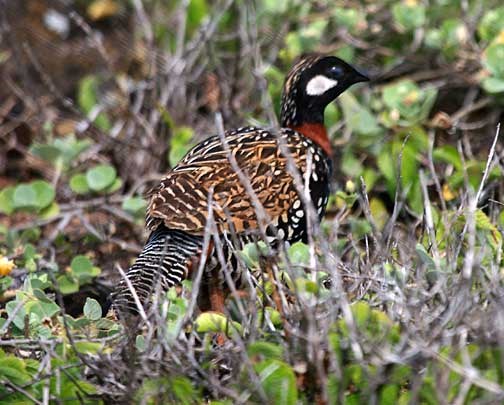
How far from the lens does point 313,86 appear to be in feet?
18.7

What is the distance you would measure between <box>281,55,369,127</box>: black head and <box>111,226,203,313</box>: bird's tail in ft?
3.70

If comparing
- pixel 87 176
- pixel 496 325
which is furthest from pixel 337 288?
pixel 87 176

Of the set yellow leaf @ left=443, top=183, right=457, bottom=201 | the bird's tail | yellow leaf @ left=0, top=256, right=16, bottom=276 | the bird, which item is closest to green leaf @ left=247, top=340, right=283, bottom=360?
the bird

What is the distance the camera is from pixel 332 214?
6398 millimetres

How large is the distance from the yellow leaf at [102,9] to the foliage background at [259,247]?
0.06 feet

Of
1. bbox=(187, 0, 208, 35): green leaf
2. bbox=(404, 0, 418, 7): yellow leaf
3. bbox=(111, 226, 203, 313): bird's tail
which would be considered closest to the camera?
bbox=(111, 226, 203, 313): bird's tail

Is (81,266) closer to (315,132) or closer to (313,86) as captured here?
(315,132)

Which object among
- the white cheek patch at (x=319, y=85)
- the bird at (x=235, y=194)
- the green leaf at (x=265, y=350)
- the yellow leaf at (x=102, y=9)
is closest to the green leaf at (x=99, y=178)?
the bird at (x=235, y=194)

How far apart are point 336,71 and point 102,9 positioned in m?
3.34

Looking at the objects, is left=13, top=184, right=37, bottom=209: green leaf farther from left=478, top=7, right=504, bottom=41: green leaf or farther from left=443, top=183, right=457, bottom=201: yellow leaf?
left=478, top=7, right=504, bottom=41: green leaf

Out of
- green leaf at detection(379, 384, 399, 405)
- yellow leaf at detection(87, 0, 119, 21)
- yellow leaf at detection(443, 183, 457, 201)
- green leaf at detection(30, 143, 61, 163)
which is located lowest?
yellow leaf at detection(443, 183, 457, 201)

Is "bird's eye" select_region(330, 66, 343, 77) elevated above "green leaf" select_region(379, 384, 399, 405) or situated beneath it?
elevated above

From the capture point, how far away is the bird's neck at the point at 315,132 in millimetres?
5584

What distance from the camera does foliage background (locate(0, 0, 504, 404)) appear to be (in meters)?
3.46
